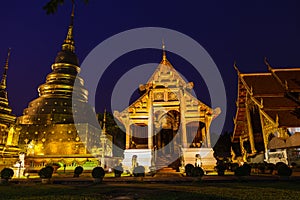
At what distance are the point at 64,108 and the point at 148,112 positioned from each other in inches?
662

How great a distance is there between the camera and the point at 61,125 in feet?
87.2

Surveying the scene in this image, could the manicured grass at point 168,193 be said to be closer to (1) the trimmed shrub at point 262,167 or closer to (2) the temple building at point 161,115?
(1) the trimmed shrub at point 262,167

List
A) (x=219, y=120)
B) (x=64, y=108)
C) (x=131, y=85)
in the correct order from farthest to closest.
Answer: (x=64, y=108), (x=131, y=85), (x=219, y=120)

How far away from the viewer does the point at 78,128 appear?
1029 inches

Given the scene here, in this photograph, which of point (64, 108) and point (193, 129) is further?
point (64, 108)

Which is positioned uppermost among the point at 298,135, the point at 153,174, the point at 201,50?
the point at 201,50

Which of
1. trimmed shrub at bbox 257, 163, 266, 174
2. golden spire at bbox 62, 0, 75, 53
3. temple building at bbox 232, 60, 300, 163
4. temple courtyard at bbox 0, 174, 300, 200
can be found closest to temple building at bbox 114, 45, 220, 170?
trimmed shrub at bbox 257, 163, 266, 174

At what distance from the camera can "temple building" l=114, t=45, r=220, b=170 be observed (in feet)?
51.8

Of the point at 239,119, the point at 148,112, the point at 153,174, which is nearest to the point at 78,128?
the point at 148,112

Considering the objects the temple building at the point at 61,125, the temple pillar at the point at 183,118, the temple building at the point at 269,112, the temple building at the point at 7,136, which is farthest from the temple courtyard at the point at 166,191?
the temple building at the point at 7,136

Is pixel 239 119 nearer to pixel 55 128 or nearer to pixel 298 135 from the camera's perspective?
pixel 298 135

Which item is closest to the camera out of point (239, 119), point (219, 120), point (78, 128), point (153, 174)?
point (153, 174)

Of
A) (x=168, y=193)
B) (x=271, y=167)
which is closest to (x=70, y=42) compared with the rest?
(x=271, y=167)

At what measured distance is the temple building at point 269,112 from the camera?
15516 mm
